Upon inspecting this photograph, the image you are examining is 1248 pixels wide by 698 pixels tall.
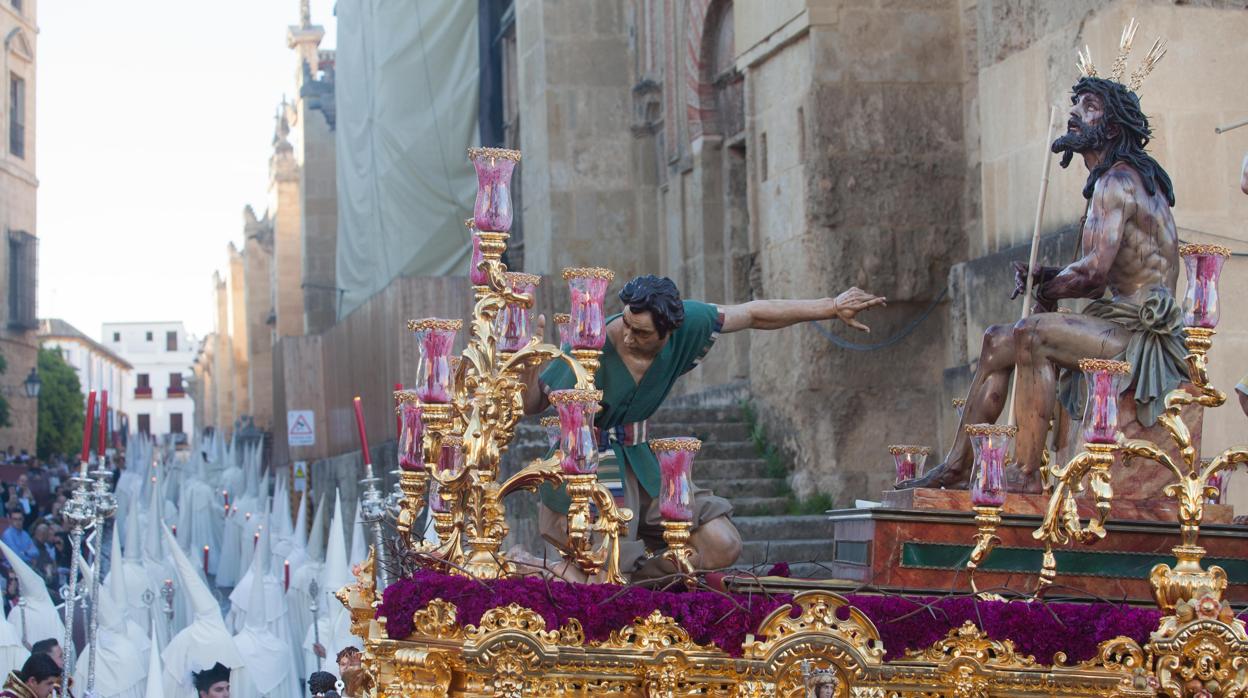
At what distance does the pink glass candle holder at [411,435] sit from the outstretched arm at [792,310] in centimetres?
112

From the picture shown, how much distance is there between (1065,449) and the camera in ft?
22.7

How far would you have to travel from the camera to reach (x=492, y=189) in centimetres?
567

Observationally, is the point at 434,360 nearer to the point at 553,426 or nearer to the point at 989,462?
the point at 553,426

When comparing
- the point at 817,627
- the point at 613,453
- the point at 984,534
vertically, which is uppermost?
the point at 613,453

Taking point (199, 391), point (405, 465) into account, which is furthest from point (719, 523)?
point (199, 391)

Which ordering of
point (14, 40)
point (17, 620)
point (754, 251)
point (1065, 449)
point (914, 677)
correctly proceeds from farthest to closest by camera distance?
point (14, 40)
point (754, 251)
point (17, 620)
point (1065, 449)
point (914, 677)

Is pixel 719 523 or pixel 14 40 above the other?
pixel 14 40

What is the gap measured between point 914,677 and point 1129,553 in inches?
44.0

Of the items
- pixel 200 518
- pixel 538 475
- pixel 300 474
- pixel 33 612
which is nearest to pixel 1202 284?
pixel 538 475

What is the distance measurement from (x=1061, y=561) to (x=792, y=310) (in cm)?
120

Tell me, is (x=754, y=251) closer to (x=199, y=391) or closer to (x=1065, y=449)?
(x=1065, y=449)

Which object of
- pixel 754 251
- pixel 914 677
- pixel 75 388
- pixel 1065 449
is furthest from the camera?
pixel 75 388

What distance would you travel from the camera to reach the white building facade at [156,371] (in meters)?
128

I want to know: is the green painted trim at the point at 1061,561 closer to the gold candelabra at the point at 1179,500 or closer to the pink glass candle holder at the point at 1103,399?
the gold candelabra at the point at 1179,500
